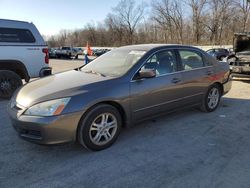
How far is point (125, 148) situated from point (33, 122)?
138cm

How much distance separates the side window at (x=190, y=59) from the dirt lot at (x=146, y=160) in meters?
1.16

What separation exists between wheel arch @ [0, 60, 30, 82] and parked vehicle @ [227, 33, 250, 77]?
23.7 feet

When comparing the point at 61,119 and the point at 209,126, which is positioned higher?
the point at 61,119

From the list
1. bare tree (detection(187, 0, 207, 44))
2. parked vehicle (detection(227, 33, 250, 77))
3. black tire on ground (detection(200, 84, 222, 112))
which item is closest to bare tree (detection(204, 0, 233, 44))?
bare tree (detection(187, 0, 207, 44))

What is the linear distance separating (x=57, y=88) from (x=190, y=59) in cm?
280

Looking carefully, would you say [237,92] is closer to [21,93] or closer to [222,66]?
[222,66]

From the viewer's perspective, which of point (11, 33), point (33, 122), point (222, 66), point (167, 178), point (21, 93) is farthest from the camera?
point (11, 33)

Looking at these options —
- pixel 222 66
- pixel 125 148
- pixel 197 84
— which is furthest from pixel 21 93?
pixel 222 66

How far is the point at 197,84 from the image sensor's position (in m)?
5.04

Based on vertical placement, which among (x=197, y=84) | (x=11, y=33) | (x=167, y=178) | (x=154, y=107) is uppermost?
(x=11, y=33)

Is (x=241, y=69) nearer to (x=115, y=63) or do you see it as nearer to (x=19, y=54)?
(x=115, y=63)

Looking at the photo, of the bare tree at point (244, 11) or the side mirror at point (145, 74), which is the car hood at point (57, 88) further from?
the bare tree at point (244, 11)

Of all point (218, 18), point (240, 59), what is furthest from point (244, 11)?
point (240, 59)

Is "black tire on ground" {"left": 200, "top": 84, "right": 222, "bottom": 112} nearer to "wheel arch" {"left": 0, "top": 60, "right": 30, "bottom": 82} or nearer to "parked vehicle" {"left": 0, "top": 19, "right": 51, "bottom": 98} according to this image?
"parked vehicle" {"left": 0, "top": 19, "right": 51, "bottom": 98}
